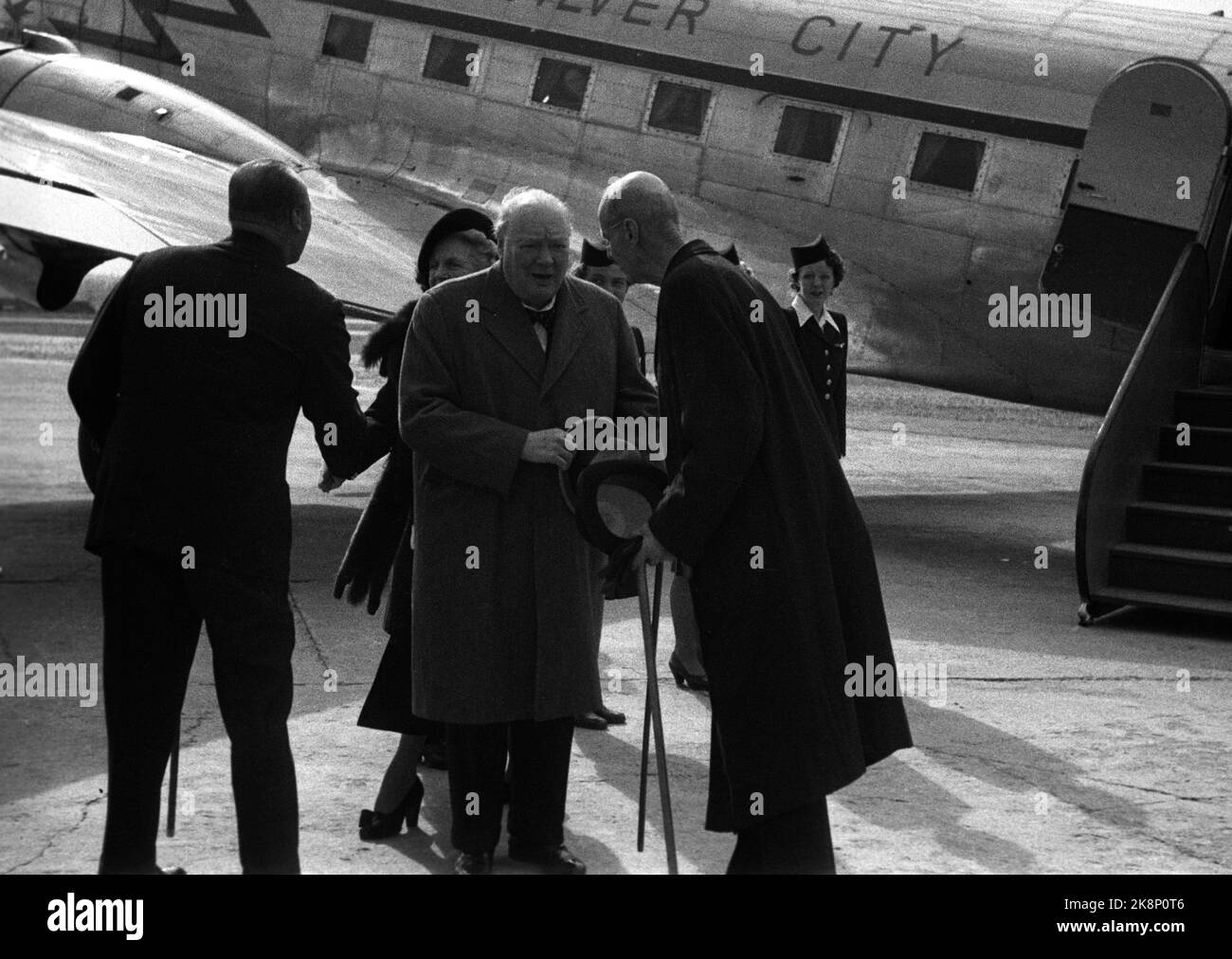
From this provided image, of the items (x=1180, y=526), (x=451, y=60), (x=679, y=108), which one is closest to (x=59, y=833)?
(x=1180, y=526)

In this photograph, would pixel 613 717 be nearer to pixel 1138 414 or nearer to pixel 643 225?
pixel 643 225

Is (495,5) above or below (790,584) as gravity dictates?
above

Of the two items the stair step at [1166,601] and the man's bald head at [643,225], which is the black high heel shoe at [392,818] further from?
the stair step at [1166,601]

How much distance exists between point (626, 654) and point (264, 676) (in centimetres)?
346

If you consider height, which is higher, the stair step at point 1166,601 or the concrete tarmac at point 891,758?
the stair step at point 1166,601

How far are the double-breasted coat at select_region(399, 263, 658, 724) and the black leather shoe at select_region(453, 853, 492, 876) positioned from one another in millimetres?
409

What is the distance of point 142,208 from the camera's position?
913 cm

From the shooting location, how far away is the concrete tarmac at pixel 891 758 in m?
4.81

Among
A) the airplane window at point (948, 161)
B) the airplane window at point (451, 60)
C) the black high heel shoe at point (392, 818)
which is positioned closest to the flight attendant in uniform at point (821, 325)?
the airplane window at point (948, 161)

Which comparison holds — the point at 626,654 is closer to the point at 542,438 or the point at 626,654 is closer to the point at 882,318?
the point at 542,438

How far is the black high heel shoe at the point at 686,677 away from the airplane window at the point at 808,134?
16.3 feet

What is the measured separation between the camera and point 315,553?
Result: 380 inches

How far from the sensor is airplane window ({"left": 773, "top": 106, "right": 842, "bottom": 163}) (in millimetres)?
10680
